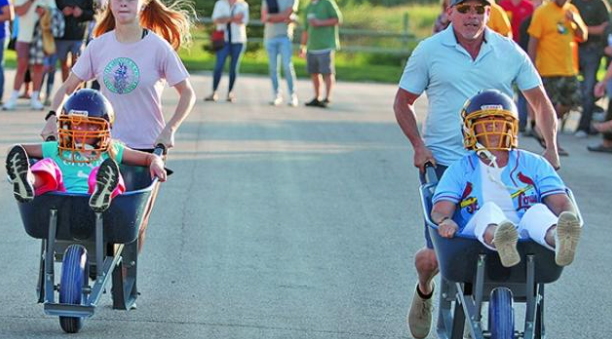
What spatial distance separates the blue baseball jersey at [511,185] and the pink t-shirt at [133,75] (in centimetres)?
218

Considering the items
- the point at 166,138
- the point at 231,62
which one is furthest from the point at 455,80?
the point at 231,62

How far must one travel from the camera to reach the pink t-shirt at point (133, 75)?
7.90 metres

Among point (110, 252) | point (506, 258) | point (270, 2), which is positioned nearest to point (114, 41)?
point (110, 252)

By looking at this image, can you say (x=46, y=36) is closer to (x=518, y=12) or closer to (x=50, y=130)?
(x=518, y=12)

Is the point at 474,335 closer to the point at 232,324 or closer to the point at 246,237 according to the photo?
the point at 232,324

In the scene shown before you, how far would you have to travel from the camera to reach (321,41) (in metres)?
21.8

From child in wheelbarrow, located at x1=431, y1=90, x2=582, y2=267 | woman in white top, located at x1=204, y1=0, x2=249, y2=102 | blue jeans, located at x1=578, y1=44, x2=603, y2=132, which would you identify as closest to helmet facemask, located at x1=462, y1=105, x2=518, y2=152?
child in wheelbarrow, located at x1=431, y1=90, x2=582, y2=267

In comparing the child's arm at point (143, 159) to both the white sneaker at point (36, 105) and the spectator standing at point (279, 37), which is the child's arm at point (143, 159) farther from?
the spectator standing at point (279, 37)

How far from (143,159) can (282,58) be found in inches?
584

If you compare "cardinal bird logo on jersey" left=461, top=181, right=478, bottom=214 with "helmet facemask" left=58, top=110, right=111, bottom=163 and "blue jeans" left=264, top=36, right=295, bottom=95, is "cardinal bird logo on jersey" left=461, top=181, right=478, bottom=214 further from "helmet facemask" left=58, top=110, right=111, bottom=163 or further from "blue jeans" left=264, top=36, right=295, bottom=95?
"blue jeans" left=264, top=36, right=295, bottom=95

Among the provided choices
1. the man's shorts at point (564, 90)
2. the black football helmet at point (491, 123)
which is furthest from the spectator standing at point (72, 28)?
the black football helmet at point (491, 123)

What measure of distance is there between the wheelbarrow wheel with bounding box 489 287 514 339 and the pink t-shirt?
105 inches

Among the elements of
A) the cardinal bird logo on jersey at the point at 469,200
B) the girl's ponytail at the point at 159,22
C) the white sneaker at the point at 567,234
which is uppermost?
the girl's ponytail at the point at 159,22

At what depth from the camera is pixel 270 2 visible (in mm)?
21734
